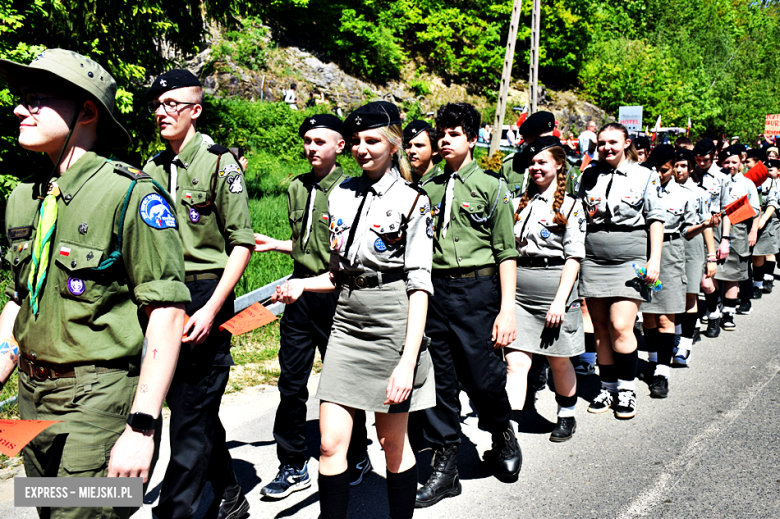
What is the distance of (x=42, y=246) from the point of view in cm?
207

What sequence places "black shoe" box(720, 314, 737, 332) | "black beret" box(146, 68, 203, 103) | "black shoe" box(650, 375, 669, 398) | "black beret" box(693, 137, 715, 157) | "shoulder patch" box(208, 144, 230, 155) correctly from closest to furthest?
1. "black beret" box(146, 68, 203, 103)
2. "shoulder patch" box(208, 144, 230, 155)
3. "black shoe" box(650, 375, 669, 398)
4. "black beret" box(693, 137, 715, 157)
5. "black shoe" box(720, 314, 737, 332)

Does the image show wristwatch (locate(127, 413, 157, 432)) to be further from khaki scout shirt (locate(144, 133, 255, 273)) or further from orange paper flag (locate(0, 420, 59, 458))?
khaki scout shirt (locate(144, 133, 255, 273))

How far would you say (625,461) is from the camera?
4590 mm

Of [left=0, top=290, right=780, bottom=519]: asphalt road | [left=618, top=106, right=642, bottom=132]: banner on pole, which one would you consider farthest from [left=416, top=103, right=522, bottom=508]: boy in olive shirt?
[left=618, top=106, right=642, bottom=132]: banner on pole

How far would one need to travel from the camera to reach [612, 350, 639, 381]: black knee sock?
5.41 metres

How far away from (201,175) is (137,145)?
940cm

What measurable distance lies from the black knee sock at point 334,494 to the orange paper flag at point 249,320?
76 cm

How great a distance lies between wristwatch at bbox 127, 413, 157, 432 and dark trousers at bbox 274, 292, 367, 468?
6.79 feet

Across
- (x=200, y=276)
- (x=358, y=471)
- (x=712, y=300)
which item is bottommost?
(x=358, y=471)

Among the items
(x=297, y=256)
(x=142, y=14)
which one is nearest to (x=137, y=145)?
(x=142, y=14)

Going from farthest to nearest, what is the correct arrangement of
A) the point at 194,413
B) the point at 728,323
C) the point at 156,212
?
the point at 728,323
the point at 194,413
the point at 156,212

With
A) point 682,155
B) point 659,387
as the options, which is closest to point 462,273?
point 659,387

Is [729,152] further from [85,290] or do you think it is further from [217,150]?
[85,290]

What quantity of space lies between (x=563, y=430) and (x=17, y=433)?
4012 millimetres
